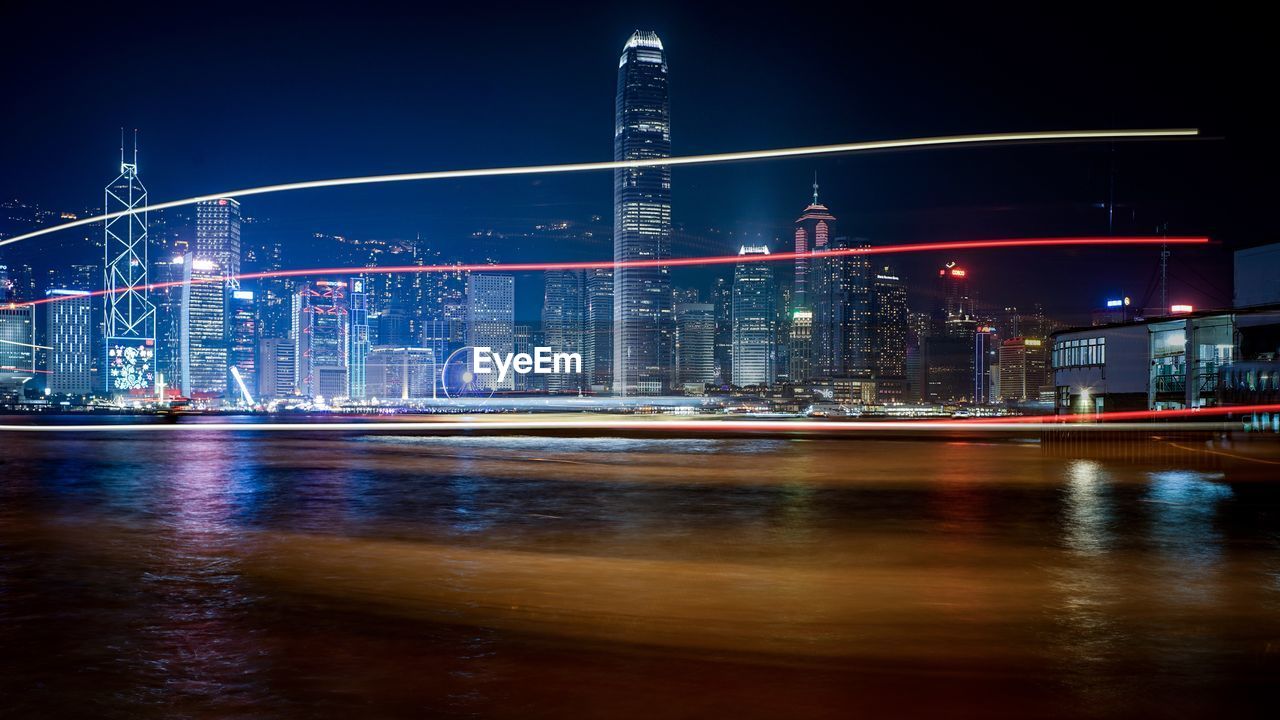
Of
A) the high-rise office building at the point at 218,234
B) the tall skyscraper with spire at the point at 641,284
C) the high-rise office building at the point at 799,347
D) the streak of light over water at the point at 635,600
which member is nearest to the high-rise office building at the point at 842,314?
the high-rise office building at the point at 799,347

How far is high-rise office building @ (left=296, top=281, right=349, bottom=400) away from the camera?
110812mm

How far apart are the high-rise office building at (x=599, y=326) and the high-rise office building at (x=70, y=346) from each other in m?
84.8

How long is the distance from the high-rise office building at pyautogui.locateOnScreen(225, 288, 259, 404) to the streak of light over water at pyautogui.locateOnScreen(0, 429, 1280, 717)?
4871 inches

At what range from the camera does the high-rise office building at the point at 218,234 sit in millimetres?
100062

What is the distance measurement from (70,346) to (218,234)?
1641 inches

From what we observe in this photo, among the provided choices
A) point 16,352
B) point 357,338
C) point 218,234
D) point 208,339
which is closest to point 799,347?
point 357,338

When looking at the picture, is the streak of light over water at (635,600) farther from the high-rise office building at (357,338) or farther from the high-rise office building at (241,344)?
the high-rise office building at (241,344)

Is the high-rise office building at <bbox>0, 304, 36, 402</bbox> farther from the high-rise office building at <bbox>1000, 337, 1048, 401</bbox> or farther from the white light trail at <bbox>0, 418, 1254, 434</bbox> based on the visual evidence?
the high-rise office building at <bbox>1000, 337, 1048, 401</bbox>

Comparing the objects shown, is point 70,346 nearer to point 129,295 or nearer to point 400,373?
point 129,295

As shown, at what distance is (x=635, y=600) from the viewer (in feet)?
21.7

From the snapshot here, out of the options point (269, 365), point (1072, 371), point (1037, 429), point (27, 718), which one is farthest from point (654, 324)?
point (27, 718)

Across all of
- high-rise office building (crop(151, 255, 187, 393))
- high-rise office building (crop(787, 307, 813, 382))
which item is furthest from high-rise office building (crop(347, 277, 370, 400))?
high-rise office building (crop(787, 307, 813, 382))

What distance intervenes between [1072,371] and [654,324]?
4148 cm

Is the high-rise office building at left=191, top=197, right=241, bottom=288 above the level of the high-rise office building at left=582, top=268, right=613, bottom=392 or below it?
above
